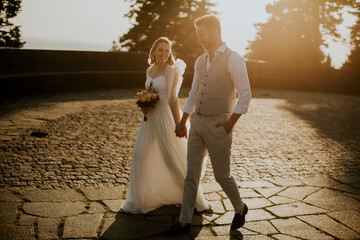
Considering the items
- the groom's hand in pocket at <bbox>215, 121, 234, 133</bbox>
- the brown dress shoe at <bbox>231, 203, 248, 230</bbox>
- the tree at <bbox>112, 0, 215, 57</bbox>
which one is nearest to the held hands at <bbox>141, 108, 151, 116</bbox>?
the groom's hand in pocket at <bbox>215, 121, 234, 133</bbox>

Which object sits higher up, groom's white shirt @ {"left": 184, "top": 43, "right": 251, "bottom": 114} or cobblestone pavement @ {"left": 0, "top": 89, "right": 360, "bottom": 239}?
groom's white shirt @ {"left": 184, "top": 43, "right": 251, "bottom": 114}

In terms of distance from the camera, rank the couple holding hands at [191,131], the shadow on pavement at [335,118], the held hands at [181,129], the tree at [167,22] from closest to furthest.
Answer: the couple holding hands at [191,131]
the held hands at [181,129]
the shadow on pavement at [335,118]
the tree at [167,22]

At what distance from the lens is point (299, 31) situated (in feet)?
80.9

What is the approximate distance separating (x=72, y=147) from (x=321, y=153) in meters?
4.88

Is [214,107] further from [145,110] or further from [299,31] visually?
[299,31]

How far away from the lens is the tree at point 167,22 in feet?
75.7

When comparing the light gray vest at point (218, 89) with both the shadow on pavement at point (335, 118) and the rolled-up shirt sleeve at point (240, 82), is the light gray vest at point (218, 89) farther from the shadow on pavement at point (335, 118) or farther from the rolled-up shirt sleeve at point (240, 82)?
the shadow on pavement at point (335, 118)

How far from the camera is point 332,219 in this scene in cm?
396

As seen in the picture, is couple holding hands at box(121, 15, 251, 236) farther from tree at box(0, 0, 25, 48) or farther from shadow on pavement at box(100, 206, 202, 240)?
tree at box(0, 0, 25, 48)

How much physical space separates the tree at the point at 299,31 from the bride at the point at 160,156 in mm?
21188

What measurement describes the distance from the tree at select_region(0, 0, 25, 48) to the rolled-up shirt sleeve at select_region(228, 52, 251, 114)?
17.6 meters

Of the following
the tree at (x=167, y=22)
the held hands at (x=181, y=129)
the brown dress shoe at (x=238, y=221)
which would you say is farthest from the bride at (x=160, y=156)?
the tree at (x=167, y=22)

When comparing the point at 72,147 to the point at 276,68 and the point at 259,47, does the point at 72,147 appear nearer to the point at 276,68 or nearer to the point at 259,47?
the point at 276,68

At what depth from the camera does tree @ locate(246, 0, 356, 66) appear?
2388cm
